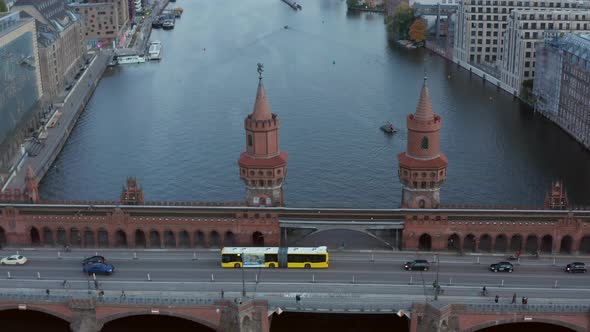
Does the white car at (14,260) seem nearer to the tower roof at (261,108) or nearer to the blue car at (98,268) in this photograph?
the blue car at (98,268)

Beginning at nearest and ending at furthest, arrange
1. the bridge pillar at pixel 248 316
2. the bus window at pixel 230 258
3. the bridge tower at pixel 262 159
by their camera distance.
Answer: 1. the bridge pillar at pixel 248 316
2. the bus window at pixel 230 258
3. the bridge tower at pixel 262 159

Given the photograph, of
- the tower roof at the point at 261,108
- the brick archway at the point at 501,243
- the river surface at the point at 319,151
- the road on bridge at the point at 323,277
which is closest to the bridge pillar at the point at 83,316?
the road on bridge at the point at 323,277

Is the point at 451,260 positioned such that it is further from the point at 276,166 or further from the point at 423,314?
the point at 276,166

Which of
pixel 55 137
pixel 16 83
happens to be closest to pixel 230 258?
pixel 55 137

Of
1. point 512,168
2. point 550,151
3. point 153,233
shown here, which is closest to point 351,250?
point 153,233

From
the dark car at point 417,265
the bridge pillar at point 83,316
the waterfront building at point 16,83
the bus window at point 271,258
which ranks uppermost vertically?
the waterfront building at point 16,83

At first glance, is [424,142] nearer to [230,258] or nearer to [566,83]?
[230,258]
